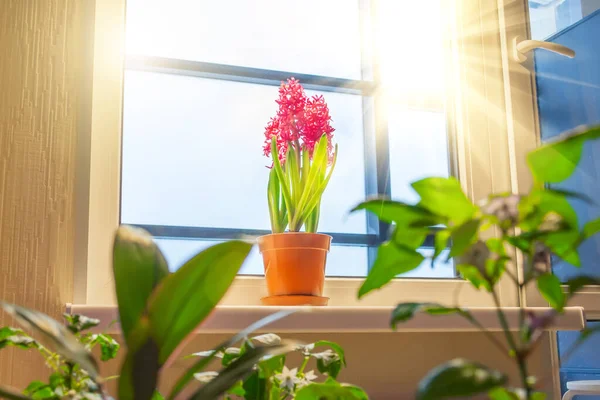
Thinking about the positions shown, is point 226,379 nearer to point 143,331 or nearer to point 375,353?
point 143,331

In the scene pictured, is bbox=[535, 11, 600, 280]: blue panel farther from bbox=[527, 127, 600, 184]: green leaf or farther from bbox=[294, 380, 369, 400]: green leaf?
bbox=[527, 127, 600, 184]: green leaf

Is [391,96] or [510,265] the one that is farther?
[391,96]

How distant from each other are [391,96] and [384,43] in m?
0.15

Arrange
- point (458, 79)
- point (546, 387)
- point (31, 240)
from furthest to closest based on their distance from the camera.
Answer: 1. point (458, 79)
2. point (546, 387)
3. point (31, 240)

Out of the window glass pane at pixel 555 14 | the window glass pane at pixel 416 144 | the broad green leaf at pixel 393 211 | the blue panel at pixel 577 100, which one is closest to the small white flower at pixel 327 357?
the broad green leaf at pixel 393 211

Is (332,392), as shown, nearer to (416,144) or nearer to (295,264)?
Result: (295,264)

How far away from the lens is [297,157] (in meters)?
1.44

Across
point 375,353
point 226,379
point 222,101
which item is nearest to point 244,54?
point 222,101

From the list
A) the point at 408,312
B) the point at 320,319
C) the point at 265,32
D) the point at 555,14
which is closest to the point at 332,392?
the point at 408,312

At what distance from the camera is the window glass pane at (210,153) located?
2.45m

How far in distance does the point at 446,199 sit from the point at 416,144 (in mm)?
1476

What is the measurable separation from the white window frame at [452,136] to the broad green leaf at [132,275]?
0.74 metres

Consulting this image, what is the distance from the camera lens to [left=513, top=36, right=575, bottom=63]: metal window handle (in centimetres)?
170

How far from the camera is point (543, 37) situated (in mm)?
1817
